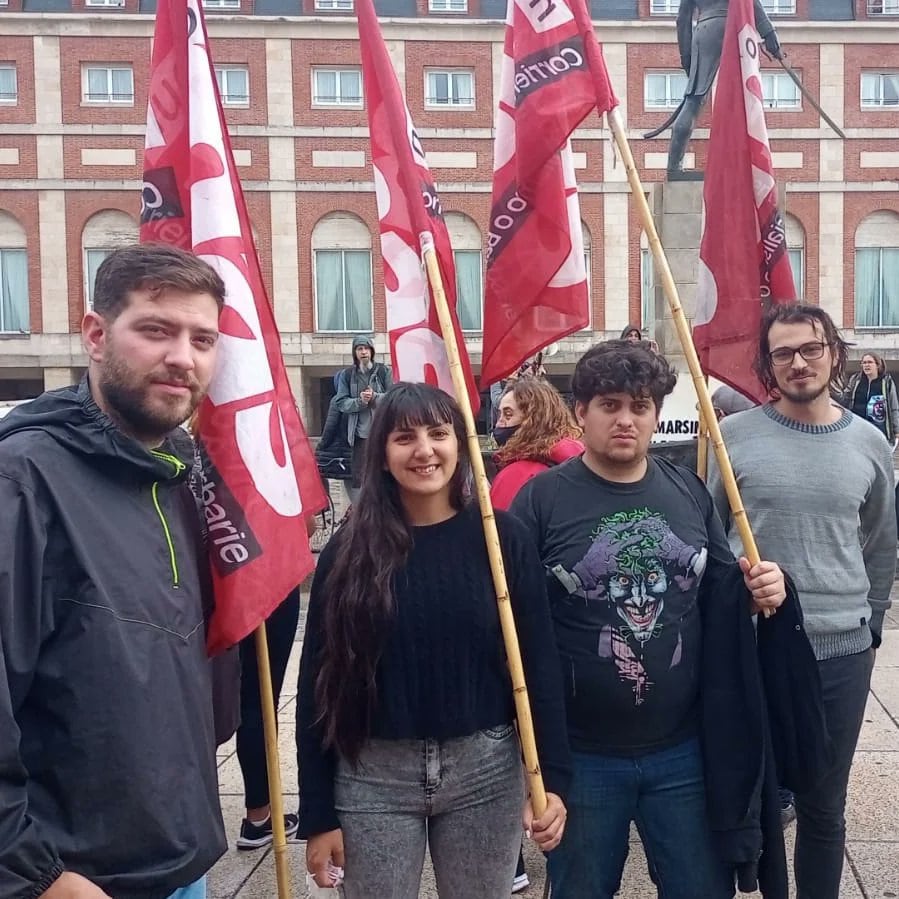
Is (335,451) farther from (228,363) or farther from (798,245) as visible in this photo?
(798,245)

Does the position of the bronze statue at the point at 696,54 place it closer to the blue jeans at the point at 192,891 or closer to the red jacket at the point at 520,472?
the red jacket at the point at 520,472

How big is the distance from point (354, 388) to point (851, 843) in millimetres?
6149

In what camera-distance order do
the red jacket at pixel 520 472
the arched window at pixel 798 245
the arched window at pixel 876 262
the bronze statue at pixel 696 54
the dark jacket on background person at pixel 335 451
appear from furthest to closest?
the arched window at pixel 876 262, the arched window at pixel 798 245, the bronze statue at pixel 696 54, the dark jacket on background person at pixel 335 451, the red jacket at pixel 520 472

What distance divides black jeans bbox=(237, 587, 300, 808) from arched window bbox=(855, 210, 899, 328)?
86.3 ft

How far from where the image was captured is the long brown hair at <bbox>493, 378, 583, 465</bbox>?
3.48m

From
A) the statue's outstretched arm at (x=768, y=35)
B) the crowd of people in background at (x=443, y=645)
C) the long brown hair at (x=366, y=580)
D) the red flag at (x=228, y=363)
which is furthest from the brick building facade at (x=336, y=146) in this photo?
the long brown hair at (x=366, y=580)

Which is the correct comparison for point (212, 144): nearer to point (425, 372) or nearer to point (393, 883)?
point (425, 372)

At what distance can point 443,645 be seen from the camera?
2096 millimetres

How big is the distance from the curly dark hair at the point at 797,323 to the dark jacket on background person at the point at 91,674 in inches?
76.6

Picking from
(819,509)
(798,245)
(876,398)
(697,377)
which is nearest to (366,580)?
(697,377)

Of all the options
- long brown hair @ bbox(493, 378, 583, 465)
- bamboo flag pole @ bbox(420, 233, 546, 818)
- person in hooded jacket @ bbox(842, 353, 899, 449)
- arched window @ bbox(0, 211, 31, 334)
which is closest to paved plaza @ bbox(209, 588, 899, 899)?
bamboo flag pole @ bbox(420, 233, 546, 818)

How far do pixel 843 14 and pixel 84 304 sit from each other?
23.5 metres

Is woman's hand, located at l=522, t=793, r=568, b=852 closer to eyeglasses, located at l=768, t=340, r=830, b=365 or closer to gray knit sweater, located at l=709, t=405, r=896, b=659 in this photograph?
gray knit sweater, located at l=709, t=405, r=896, b=659

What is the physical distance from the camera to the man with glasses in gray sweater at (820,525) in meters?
2.70
